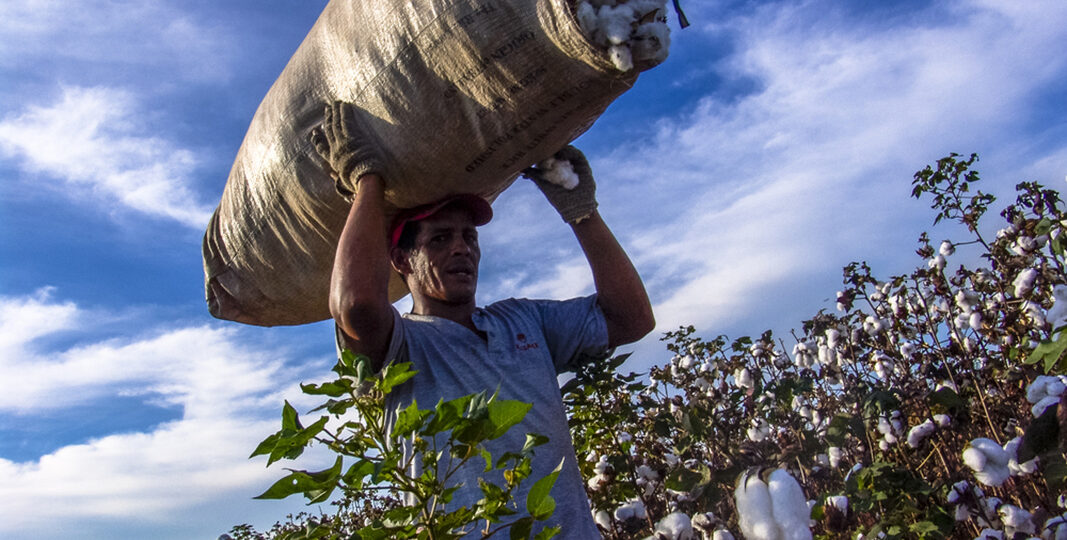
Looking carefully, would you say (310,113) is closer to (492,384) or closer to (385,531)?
(492,384)

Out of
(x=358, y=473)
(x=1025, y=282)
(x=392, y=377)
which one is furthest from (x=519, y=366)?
(x=1025, y=282)

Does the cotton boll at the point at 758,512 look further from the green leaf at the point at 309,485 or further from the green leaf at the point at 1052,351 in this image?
the green leaf at the point at 309,485

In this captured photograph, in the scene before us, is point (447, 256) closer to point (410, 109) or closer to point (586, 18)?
point (410, 109)

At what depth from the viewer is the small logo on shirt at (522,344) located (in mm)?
2170

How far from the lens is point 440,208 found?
7.48 feet

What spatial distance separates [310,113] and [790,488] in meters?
1.77

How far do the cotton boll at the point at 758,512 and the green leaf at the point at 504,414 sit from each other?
43 centimetres

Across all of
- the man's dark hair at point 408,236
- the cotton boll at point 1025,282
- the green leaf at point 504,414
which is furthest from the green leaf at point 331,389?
the cotton boll at point 1025,282

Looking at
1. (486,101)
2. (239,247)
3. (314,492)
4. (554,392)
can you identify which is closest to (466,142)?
(486,101)

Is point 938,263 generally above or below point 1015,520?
above

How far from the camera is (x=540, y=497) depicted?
0.97 m

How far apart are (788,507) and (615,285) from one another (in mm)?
1331

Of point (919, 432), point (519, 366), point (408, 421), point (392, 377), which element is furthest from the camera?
point (919, 432)

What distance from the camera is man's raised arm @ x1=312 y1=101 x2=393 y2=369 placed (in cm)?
197
